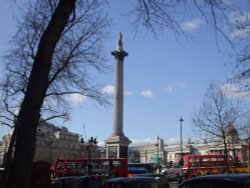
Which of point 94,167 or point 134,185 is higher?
point 94,167

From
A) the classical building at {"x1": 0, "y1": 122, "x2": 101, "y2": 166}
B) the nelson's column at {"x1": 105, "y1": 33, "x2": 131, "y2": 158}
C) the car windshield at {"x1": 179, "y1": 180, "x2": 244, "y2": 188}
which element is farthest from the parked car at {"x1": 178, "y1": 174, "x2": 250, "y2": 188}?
the classical building at {"x1": 0, "y1": 122, "x2": 101, "y2": 166}

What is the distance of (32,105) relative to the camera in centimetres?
779

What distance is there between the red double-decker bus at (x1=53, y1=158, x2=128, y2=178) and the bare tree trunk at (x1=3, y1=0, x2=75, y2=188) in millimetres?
33583

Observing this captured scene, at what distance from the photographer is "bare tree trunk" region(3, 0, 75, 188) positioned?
7391 millimetres

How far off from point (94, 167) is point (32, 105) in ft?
114

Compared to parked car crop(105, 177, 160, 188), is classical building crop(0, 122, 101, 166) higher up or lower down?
higher up

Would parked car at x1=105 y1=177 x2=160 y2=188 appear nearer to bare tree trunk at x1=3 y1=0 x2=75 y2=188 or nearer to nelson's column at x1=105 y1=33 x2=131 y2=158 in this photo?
bare tree trunk at x1=3 y1=0 x2=75 y2=188

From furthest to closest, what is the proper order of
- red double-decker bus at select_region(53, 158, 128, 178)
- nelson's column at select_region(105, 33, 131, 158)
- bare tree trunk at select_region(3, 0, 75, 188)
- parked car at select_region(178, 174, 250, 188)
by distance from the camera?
nelson's column at select_region(105, 33, 131, 158) → red double-decker bus at select_region(53, 158, 128, 178) → bare tree trunk at select_region(3, 0, 75, 188) → parked car at select_region(178, 174, 250, 188)

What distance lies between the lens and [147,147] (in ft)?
495

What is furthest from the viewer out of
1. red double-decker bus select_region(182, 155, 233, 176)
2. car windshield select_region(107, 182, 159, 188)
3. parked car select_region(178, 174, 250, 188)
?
red double-decker bus select_region(182, 155, 233, 176)

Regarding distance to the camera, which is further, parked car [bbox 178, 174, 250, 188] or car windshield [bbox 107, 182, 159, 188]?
car windshield [bbox 107, 182, 159, 188]

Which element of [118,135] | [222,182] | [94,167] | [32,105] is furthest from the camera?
[118,135]

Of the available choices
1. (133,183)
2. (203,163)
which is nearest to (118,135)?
(203,163)

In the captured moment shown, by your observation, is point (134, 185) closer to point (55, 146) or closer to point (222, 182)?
point (222, 182)
